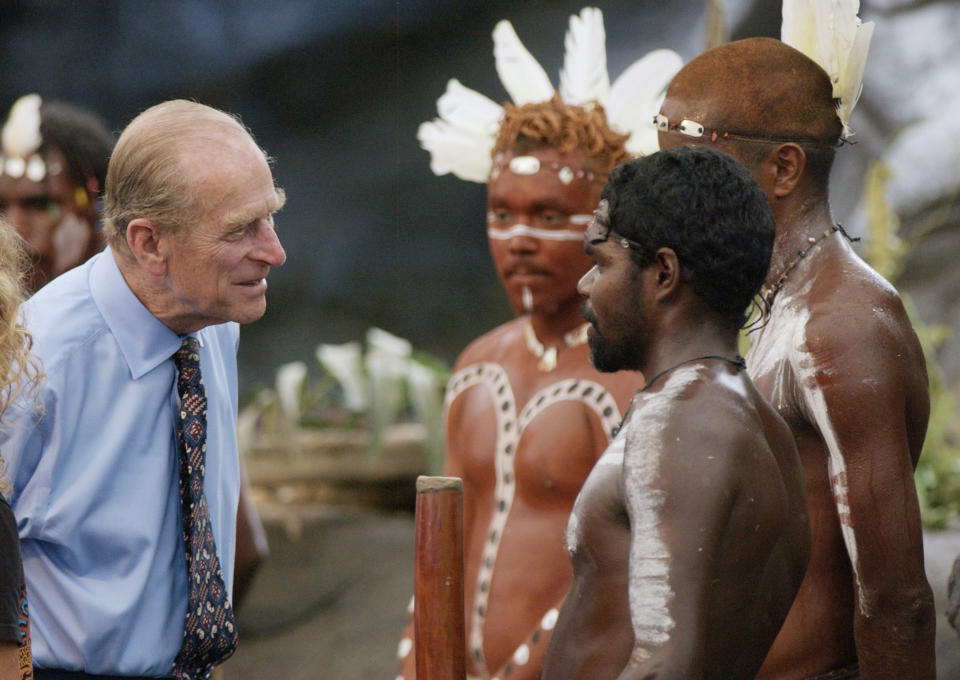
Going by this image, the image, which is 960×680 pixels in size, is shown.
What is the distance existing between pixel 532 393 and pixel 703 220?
125cm

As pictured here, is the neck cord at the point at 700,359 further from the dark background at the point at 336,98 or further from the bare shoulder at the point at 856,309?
the dark background at the point at 336,98

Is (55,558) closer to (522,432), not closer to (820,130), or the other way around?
(522,432)

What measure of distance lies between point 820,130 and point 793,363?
46 centimetres

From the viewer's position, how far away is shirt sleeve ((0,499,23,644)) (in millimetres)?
1529

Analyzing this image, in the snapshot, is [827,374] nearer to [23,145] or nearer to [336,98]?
[23,145]

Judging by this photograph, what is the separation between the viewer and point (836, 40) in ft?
7.59

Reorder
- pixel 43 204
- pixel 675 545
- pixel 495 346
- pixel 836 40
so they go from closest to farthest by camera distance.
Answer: pixel 675 545
pixel 836 40
pixel 495 346
pixel 43 204

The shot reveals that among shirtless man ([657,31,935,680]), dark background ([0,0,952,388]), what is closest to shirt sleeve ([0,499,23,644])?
shirtless man ([657,31,935,680])

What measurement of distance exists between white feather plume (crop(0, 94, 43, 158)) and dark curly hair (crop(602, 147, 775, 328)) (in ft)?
8.09

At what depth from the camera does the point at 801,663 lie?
201 centimetres

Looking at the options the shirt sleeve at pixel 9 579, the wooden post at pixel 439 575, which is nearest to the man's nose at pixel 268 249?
the wooden post at pixel 439 575

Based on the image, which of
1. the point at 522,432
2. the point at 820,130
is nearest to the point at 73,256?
the point at 522,432

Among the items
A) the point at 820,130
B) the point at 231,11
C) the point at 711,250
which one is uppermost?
the point at 231,11

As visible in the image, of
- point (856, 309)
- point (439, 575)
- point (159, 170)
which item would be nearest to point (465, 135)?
point (159, 170)
